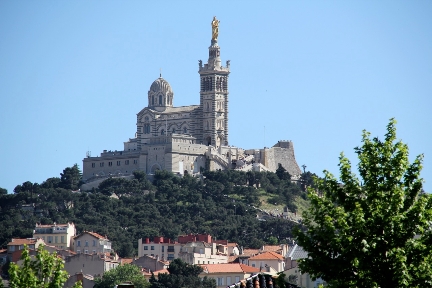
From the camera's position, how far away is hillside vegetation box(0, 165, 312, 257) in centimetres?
15425

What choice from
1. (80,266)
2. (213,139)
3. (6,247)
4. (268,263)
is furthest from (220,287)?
(213,139)

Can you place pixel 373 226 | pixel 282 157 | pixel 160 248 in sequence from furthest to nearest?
pixel 282 157 < pixel 160 248 < pixel 373 226

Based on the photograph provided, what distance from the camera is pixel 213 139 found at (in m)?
174

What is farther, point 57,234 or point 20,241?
point 57,234

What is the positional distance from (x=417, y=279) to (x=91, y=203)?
13140cm

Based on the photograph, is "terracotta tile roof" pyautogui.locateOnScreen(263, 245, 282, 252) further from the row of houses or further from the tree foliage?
the tree foliage

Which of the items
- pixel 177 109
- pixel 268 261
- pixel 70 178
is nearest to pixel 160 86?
pixel 177 109

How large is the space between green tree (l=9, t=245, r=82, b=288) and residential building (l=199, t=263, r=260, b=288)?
68.2 metres

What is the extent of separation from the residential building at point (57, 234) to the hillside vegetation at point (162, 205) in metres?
4.19

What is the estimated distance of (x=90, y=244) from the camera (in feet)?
458

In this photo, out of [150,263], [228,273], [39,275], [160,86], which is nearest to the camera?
[39,275]

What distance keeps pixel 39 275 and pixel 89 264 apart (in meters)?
87.0

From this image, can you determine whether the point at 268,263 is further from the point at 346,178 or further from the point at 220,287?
the point at 346,178

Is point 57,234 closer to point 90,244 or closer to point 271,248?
point 90,244
